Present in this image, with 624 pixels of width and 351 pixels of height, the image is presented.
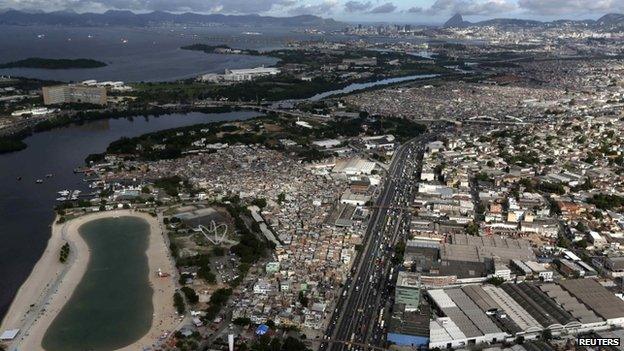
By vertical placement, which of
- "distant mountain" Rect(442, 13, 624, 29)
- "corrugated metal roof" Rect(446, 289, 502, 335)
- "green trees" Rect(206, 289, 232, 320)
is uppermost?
"distant mountain" Rect(442, 13, 624, 29)

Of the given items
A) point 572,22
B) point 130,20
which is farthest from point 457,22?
point 130,20

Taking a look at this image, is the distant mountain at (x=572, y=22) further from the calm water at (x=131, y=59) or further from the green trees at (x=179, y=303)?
the green trees at (x=179, y=303)

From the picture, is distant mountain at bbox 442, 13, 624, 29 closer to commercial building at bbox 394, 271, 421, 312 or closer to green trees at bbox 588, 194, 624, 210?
green trees at bbox 588, 194, 624, 210

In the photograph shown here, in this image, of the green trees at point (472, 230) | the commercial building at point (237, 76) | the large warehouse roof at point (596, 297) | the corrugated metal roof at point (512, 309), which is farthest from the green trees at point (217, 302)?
the commercial building at point (237, 76)

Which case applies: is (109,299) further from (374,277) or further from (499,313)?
(499,313)

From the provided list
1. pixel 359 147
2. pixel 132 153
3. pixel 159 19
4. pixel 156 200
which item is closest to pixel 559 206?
pixel 359 147

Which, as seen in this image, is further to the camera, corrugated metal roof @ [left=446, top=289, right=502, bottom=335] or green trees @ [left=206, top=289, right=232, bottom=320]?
green trees @ [left=206, top=289, right=232, bottom=320]

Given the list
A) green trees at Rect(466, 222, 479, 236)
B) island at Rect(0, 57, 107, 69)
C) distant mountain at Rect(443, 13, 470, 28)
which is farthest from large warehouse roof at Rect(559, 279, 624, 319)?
distant mountain at Rect(443, 13, 470, 28)
